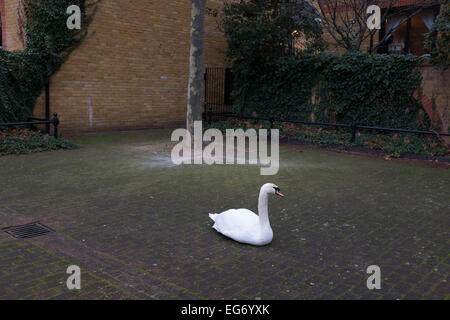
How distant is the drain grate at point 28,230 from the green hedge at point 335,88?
1150 centimetres

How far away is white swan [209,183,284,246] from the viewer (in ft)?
16.3

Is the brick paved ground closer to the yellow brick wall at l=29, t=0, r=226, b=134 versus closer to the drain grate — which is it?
the drain grate

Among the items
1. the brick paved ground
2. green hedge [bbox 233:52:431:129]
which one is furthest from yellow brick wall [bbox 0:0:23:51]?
green hedge [bbox 233:52:431:129]

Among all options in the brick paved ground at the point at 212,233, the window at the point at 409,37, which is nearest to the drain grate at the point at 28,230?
the brick paved ground at the point at 212,233

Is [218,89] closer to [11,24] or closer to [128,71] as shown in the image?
[128,71]

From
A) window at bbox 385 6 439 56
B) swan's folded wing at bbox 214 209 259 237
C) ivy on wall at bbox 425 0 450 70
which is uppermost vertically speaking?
window at bbox 385 6 439 56

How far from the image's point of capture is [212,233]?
545 centimetres

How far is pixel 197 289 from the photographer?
393 cm

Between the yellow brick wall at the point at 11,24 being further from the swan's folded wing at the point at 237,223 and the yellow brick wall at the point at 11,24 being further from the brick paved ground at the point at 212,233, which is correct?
the swan's folded wing at the point at 237,223

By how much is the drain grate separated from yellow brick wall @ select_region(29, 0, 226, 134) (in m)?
8.74

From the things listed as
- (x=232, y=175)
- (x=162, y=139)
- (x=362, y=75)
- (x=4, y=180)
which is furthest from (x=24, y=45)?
(x=362, y=75)

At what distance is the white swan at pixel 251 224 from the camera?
497cm

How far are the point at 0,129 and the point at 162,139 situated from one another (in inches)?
190

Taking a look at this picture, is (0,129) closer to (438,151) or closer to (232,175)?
(232,175)
